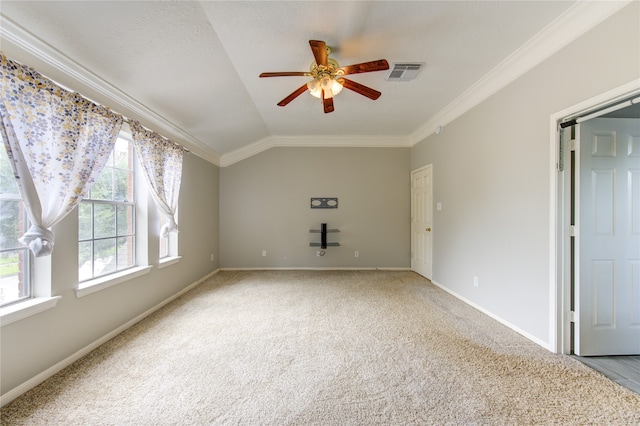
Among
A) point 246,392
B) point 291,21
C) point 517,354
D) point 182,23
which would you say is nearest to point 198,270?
point 246,392

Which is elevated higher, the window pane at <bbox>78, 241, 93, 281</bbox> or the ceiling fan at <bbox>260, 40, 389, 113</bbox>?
the ceiling fan at <bbox>260, 40, 389, 113</bbox>

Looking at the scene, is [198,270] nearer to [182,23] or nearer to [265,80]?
[265,80]

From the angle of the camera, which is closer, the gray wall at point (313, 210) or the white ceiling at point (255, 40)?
the white ceiling at point (255, 40)

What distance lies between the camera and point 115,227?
8.10 feet

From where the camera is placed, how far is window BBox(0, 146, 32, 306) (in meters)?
1.55

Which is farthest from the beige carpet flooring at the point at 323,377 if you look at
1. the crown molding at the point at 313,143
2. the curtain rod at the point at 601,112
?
the crown molding at the point at 313,143

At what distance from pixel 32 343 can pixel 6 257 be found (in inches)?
A: 23.7

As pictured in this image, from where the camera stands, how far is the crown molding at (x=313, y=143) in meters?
4.69

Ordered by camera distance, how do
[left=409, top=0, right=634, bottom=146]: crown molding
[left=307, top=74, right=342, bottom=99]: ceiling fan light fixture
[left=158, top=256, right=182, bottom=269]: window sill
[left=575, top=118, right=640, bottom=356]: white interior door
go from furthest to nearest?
1. [left=158, top=256, right=182, bottom=269]: window sill
2. [left=307, top=74, right=342, bottom=99]: ceiling fan light fixture
3. [left=575, top=118, right=640, bottom=356]: white interior door
4. [left=409, top=0, right=634, bottom=146]: crown molding

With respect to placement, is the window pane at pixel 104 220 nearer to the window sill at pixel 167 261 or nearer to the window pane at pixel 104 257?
the window pane at pixel 104 257

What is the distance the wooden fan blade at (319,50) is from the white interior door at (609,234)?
6.88 feet

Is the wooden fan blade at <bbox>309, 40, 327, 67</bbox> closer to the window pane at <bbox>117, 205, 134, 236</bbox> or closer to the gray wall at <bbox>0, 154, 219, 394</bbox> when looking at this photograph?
the gray wall at <bbox>0, 154, 219, 394</bbox>

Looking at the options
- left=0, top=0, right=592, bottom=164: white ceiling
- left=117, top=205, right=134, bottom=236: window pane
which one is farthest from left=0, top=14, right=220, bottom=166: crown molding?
left=117, top=205, right=134, bottom=236: window pane

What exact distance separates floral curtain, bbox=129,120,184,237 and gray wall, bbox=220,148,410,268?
1.67 meters
